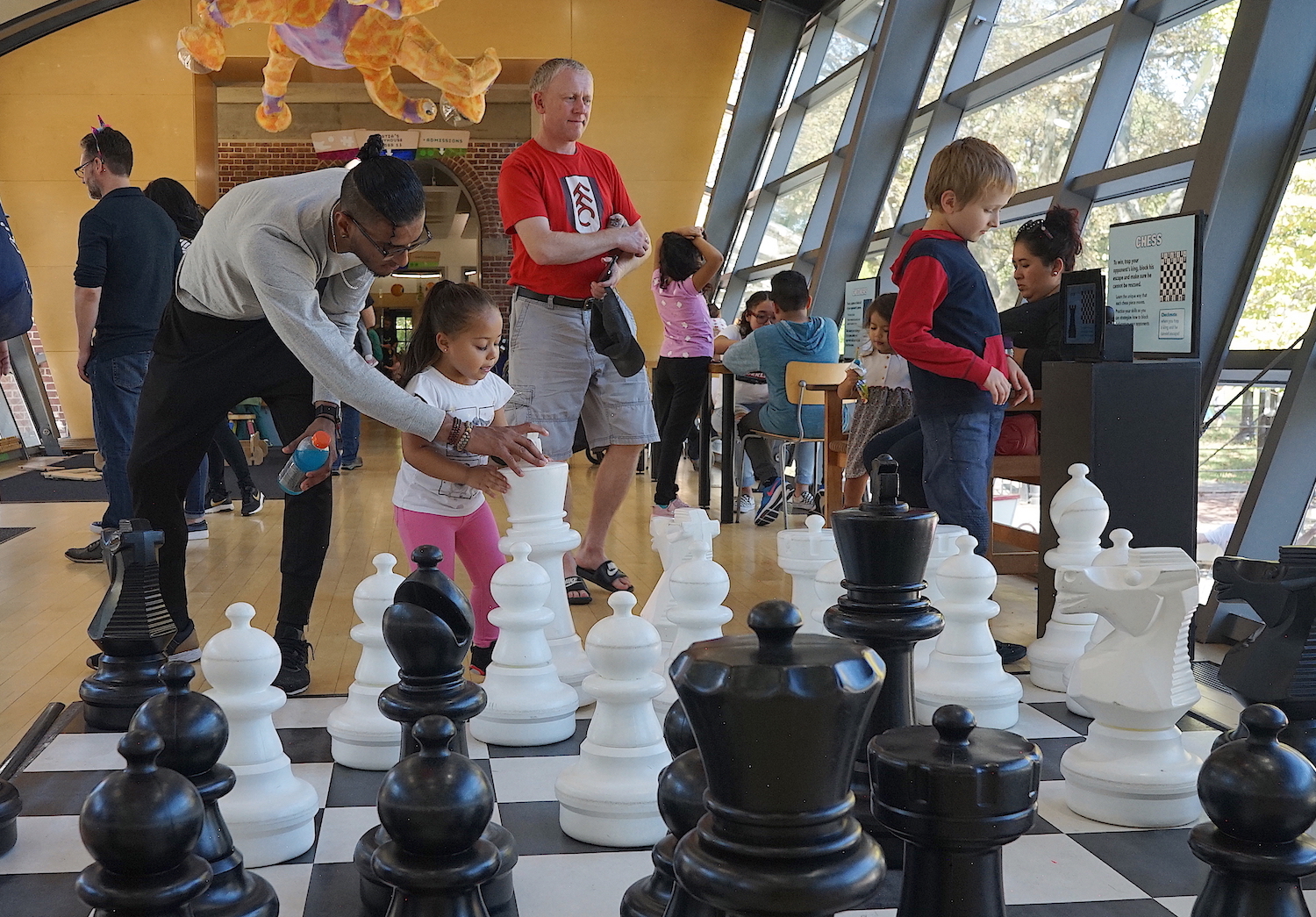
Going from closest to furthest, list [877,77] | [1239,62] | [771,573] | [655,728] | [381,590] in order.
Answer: [655,728] → [381,590] → [1239,62] → [771,573] → [877,77]

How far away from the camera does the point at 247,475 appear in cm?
498

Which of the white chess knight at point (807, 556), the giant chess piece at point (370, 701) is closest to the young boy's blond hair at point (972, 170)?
the white chess knight at point (807, 556)

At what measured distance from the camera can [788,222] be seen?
871 cm

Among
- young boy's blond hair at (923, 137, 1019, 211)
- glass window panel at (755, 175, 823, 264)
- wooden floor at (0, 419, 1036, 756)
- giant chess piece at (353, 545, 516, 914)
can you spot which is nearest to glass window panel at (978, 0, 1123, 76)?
glass window panel at (755, 175, 823, 264)

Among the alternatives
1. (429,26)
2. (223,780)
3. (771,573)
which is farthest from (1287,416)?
(429,26)

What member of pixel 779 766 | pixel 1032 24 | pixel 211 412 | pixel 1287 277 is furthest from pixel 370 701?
pixel 1032 24

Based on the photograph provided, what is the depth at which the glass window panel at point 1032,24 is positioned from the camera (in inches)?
193

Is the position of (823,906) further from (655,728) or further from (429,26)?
(429,26)

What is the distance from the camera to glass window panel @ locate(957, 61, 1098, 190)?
4895 millimetres

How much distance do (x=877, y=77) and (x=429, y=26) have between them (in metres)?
4.45

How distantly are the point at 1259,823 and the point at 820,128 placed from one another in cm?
795

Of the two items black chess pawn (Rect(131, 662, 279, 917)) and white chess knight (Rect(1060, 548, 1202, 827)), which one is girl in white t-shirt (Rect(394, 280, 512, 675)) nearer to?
black chess pawn (Rect(131, 662, 279, 917))

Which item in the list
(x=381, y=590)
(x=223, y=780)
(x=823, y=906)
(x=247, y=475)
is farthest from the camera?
(x=247, y=475)

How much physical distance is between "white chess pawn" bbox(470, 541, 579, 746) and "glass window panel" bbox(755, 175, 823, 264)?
21.4 ft
